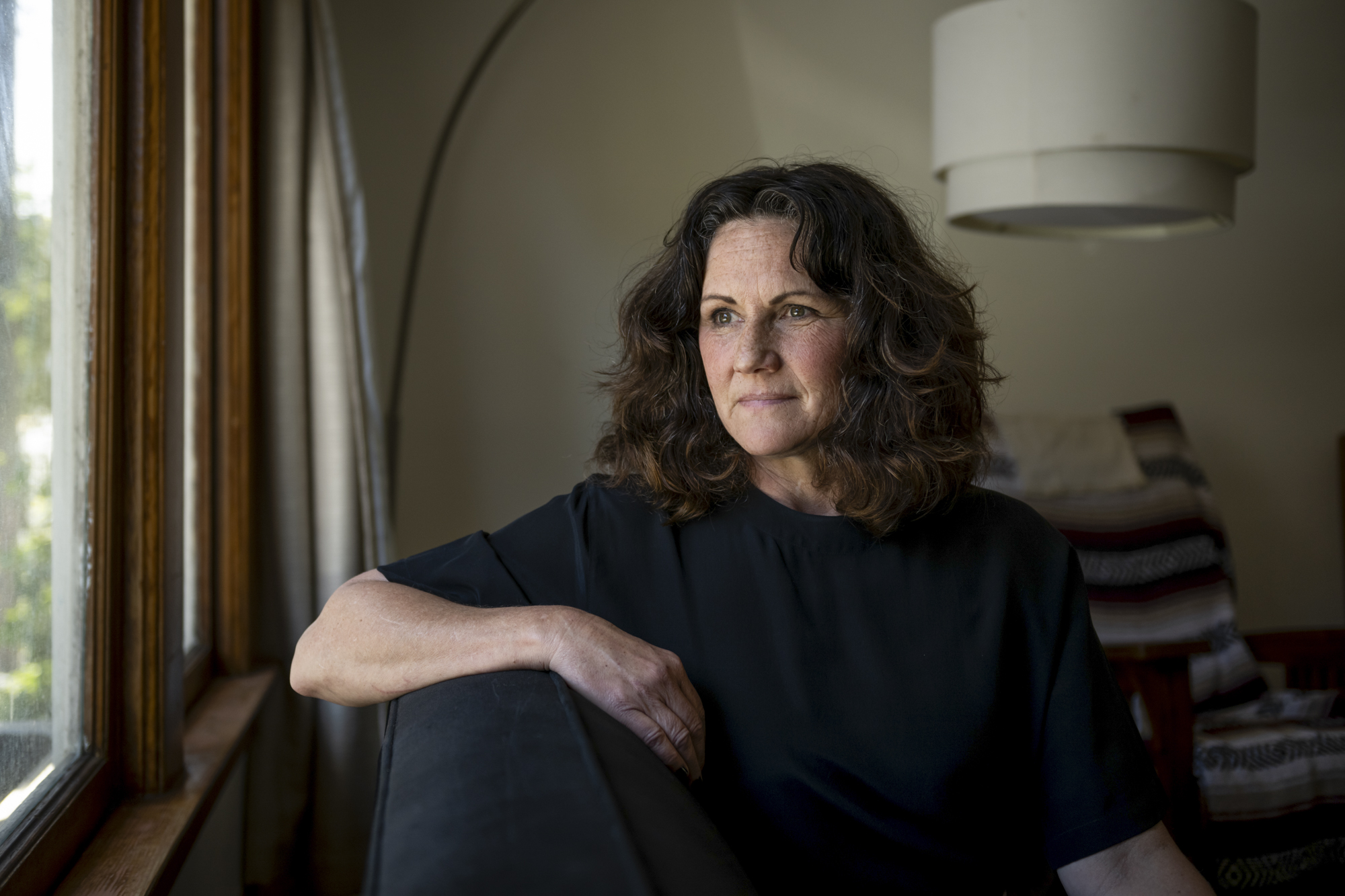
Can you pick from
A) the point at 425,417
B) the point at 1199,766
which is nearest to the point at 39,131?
the point at 425,417

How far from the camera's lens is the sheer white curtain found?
209 centimetres

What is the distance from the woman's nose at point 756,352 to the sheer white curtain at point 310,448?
1.25 meters

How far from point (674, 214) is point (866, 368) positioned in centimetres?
198

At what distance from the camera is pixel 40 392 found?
109 centimetres

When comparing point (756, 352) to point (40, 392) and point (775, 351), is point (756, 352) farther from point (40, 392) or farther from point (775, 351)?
point (40, 392)

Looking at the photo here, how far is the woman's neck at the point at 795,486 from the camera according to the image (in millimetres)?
1196

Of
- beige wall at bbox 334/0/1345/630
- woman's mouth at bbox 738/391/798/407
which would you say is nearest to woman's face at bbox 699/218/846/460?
woman's mouth at bbox 738/391/798/407

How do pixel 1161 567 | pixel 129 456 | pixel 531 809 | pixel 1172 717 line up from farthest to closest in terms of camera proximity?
pixel 1161 567 < pixel 1172 717 < pixel 129 456 < pixel 531 809

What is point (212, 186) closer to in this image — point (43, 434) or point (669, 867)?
point (43, 434)

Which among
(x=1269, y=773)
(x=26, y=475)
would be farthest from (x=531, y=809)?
(x=1269, y=773)

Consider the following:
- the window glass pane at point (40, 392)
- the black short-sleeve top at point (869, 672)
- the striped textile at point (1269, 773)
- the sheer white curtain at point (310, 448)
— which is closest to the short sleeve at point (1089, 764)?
the black short-sleeve top at point (869, 672)

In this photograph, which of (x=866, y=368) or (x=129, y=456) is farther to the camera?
(x=129, y=456)

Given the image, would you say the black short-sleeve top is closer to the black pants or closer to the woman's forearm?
the woman's forearm

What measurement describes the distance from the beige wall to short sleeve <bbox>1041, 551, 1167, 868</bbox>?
6.90ft
